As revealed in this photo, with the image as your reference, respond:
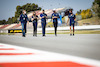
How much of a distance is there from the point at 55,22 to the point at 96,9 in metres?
32.8

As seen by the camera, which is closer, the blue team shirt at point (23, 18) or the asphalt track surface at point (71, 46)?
the asphalt track surface at point (71, 46)

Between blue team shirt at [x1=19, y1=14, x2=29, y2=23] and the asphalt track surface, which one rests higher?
blue team shirt at [x1=19, y1=14, x2=29, y2=23]

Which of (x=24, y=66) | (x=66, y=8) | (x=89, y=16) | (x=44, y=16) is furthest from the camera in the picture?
(x=66, y=8)

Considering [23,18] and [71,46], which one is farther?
[23,18]

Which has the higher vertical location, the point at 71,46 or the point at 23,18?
the point at 23,18

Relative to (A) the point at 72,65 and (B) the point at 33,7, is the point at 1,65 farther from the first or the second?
(B) the point at 33,7

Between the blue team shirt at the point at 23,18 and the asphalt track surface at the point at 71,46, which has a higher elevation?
the blue team shirt at the point at 23,18

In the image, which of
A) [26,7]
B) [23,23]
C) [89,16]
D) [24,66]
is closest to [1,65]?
[24,66]

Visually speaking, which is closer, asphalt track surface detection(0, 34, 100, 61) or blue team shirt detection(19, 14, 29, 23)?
asphalt track surface detection(0, 34, 100, 61)

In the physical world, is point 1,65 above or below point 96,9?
below

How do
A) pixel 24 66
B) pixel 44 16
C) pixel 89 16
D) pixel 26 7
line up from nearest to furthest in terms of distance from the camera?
pixel 24 66
pixel 44 16
pixel 89 16
pixel 26 7

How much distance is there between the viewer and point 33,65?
3.71m

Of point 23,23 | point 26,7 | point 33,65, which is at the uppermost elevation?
point 26,7

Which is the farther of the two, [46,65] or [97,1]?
[97,1]
